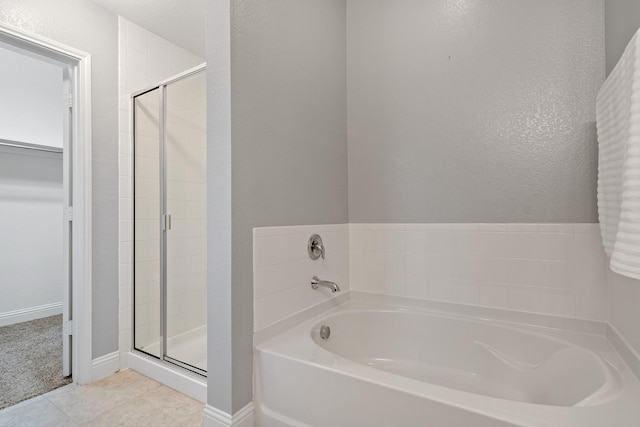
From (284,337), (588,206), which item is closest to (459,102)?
(588,206)

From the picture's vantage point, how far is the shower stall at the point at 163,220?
2.17m

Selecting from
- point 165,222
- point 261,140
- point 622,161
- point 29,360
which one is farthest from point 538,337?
point 29,360

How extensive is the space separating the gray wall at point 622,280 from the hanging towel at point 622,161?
0.22 meters

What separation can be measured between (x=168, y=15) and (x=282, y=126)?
4.66 ft

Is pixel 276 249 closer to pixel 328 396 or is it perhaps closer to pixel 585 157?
→ pixel 328 396

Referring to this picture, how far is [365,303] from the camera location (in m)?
2.07

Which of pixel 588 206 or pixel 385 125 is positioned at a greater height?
pixel 385 125

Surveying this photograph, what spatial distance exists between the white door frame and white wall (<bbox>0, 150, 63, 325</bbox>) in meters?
1.90

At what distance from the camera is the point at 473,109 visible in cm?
178

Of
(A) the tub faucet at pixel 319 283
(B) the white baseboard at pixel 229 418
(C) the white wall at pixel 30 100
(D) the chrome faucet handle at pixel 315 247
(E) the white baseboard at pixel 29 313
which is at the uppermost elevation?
(C) the white wall at pixel 30 100

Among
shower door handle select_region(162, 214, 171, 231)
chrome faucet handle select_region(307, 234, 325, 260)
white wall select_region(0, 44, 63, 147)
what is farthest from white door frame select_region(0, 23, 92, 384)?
chrome faucet handle select_region(307, 234, 325, 260)

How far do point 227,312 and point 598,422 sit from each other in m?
1.29

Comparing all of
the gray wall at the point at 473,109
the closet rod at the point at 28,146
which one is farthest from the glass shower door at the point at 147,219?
the closet rod at the point at 28,146

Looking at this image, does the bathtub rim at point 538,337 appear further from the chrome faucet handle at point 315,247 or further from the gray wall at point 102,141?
the gray wall at point 102,141
